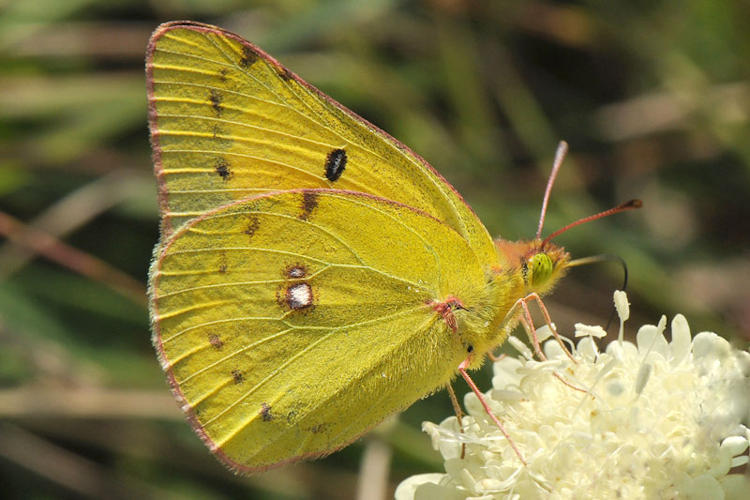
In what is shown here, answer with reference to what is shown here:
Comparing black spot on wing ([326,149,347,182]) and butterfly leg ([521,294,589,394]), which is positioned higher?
black spot on wing ([326,149,347,182])

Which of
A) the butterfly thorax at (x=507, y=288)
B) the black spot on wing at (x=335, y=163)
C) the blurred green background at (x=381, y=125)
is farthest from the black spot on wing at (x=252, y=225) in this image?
the blurred green background at (x=381, y=125)

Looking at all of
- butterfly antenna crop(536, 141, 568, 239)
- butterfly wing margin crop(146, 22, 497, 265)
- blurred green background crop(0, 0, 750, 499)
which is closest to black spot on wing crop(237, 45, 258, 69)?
butterfly wing margin crop(146, 22, 497, 265)

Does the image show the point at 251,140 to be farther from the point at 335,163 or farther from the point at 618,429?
the point at 618,429

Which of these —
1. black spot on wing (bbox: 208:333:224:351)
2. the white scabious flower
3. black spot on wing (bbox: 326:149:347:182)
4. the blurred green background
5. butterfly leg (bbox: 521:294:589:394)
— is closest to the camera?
the white scabious flower

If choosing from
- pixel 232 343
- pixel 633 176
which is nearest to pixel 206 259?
pixel 232 343

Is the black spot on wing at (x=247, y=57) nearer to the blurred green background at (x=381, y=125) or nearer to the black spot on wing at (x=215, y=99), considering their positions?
the black spot on wing at (x=215, y=99)

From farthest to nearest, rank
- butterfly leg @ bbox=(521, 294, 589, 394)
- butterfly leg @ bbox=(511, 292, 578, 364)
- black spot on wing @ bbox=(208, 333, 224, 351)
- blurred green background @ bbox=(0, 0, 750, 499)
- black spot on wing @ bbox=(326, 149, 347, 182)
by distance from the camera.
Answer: blurred green background @ bbox=(0, 0, 750, 499) → black spot on wing @ bbox=(326, 149, 347, 182) → black spot on wing @ bbox=(208, 333, 224, 351) → butterfly leg @ bbox=(511, 292, 578, 364) → butterfly leg @ bbox=(521, 294, 589, 394)

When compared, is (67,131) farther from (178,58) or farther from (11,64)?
(178,58)

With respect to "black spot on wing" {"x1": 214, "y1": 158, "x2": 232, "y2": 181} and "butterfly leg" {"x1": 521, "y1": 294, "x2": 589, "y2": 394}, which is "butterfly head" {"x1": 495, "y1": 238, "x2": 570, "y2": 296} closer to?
"butterfly leg" {"x1": 521, "y1": 294, "x2": 589, "y2": 394}
